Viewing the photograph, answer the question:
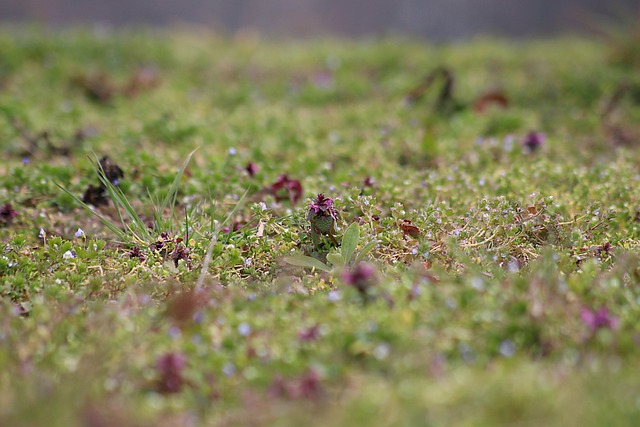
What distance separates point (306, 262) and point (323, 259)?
0.18 metres

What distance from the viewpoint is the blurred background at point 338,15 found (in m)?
8.72

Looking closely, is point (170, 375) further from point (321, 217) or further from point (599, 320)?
point (599, 320)

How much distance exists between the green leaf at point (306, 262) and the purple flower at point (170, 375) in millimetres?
847

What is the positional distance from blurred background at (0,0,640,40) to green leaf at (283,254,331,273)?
6269 mm

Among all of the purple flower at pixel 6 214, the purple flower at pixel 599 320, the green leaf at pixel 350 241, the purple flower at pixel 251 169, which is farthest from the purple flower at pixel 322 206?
the purple flower at pixel 6 214

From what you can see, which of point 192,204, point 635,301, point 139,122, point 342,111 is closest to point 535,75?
point 342,111

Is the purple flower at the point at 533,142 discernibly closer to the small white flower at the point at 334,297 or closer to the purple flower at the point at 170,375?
the small white flower at the point at 334,297

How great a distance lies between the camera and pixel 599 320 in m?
2.14

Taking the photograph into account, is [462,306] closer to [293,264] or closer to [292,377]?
[292,377]

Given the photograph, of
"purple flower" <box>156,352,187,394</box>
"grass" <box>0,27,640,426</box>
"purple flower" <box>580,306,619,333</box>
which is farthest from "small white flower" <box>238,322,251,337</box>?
"purple flower" <box>580,306,619,333</box>

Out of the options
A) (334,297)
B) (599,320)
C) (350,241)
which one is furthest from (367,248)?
(599,320)

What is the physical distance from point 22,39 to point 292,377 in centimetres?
590

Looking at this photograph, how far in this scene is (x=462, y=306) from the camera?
220cm

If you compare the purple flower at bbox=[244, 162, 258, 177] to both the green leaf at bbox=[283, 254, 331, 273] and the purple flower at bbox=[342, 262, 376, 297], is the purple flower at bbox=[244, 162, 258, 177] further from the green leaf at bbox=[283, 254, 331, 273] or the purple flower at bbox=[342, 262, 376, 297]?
the purple flower at bbox=[342, 262, 376, 297]
